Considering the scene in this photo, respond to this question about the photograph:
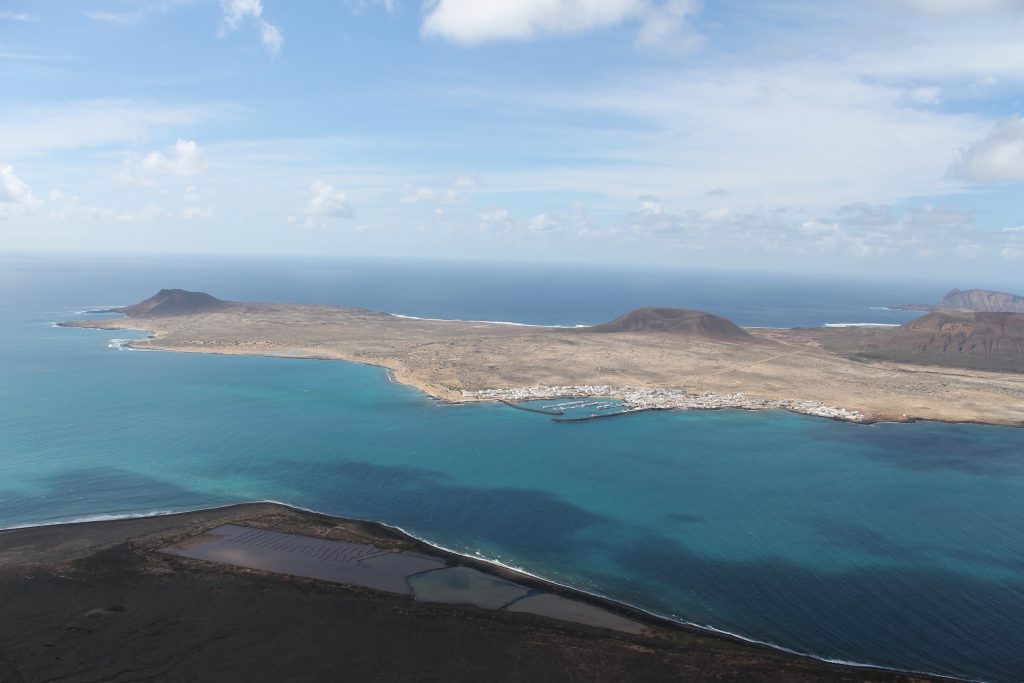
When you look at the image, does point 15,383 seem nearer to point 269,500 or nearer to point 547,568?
point 269,500

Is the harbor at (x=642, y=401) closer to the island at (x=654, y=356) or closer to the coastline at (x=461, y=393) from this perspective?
the coastline at (x=461, y=393)

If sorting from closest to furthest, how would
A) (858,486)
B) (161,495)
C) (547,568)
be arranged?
(547,568), (161,495), (858,486)

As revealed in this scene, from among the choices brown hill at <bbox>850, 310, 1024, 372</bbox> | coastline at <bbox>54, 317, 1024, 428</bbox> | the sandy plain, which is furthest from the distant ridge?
coastline at <bbox>54, 317, 1024, 428</bbox>

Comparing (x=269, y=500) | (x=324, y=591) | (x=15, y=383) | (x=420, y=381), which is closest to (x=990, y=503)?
(x=324, y=591)

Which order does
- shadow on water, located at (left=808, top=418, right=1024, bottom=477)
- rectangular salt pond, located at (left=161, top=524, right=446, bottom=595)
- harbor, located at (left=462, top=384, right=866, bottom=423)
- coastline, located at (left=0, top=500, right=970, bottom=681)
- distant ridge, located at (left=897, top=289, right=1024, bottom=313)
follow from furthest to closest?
distant ridge, located at (left=897, top=289, right=1024, bottom=313)
harbor, located at (left=462, top=384, right=866, bottom=423)
shadow on water, located at (left=808, top=418, right=1024, bottom=477)
rectangular salt pond, located at (left=161, top=524, right=446, bottom=595)
coastline, located at (left=0, top=500, right=970, bottom=681)

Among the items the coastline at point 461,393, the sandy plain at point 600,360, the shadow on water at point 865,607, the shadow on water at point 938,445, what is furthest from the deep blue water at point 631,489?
the sandy plain at point 600,360

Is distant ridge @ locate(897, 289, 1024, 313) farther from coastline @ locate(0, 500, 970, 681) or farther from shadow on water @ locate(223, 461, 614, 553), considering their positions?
coastline @ locate(0, 500, 970, 681)
